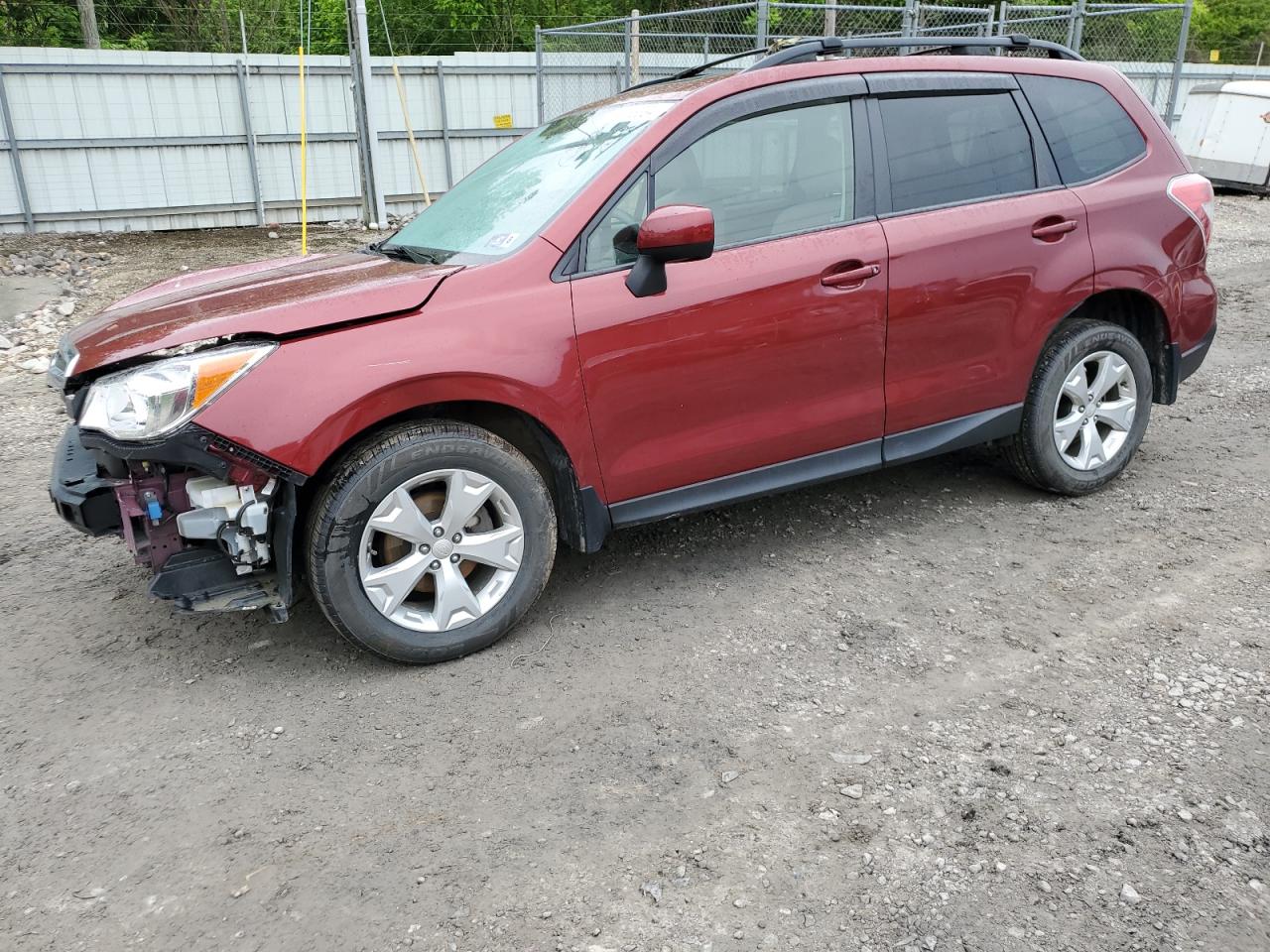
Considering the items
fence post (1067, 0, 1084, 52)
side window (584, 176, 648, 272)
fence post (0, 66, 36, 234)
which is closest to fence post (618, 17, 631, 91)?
fence post (1067, 0, 1084, 52)

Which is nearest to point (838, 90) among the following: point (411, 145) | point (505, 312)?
point (505, 312)

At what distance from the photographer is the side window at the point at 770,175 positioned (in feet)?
11.9

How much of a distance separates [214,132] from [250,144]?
18.7 inches

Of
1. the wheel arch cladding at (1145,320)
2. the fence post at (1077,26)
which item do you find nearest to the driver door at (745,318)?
the wheel arch cladding at (1145,320)

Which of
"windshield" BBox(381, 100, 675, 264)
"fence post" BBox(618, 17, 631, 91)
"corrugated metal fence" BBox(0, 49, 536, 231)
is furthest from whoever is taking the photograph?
"fence post" BBox(618, 17, 631, 91)

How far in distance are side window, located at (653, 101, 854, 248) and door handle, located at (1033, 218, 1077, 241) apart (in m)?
0.89

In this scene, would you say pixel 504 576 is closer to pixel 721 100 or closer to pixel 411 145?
pixel 721 100

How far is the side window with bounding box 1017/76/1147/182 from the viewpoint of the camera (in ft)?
14.2

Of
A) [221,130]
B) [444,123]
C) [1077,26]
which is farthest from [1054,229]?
[221,130]

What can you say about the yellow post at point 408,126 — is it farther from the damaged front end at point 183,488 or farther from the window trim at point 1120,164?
the damaged front end at point 183,488

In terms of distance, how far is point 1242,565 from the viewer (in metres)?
3.95

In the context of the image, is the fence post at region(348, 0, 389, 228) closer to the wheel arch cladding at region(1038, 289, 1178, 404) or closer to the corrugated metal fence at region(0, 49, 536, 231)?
the corrugated metal fence at region(0, 49, 536, 231)

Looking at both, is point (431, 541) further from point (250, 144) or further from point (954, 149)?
point (250, 144)

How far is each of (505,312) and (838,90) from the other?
165 centimetres
